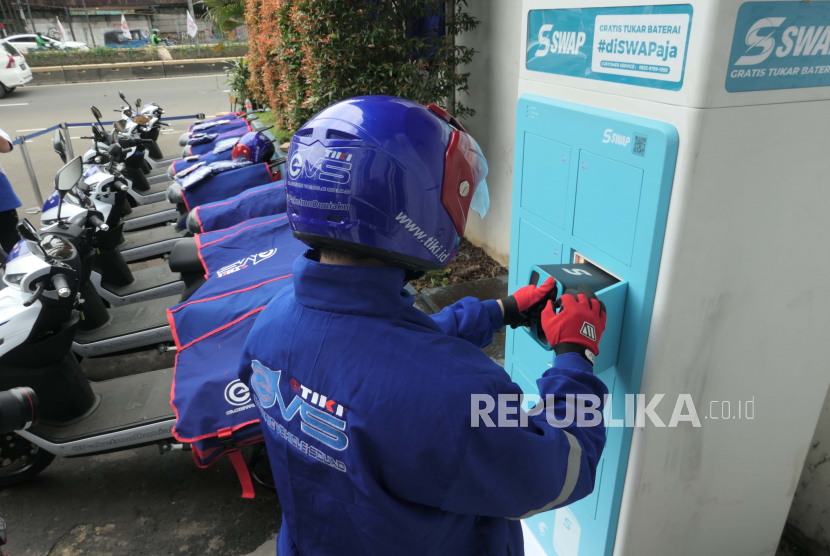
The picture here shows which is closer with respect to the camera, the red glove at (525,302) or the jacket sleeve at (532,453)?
the jacket sleeve at (532,453)

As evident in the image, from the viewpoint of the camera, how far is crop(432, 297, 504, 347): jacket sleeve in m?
1.58

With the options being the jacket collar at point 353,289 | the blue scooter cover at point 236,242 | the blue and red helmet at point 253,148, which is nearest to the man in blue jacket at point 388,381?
the jacket collar at point 353,289

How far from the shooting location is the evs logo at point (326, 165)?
43.1 inches

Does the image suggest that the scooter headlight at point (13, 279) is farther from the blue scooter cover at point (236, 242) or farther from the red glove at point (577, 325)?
the red glove at point (577, 325)

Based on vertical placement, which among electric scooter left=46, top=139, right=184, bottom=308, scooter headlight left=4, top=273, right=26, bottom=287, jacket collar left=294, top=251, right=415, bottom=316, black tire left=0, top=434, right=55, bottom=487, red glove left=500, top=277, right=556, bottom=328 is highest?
jacket collar left=294, top=251, right=415, bottom=316

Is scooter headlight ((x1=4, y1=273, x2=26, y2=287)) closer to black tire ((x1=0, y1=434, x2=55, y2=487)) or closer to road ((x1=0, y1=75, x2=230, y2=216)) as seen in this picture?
black tire ((x1=0, y1=434, x2=55, y2=487))

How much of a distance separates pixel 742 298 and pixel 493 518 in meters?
0.84

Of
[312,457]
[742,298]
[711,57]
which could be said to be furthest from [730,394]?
[312,457]

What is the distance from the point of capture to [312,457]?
1.10 m

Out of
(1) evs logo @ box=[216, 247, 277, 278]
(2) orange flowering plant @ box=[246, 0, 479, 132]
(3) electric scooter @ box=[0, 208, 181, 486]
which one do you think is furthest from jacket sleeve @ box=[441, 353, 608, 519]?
(2) orange flowering plant @ box=[246, 0, 479, 132]

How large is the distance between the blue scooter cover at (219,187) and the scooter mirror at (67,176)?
3.49 feet

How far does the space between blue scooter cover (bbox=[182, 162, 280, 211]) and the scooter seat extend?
1546mm

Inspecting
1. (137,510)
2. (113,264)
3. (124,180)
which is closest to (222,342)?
(137,510)

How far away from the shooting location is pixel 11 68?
1454cm
